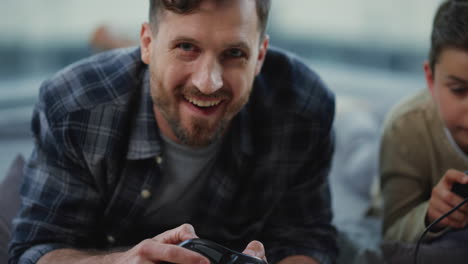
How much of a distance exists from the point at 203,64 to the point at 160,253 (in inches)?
13.5

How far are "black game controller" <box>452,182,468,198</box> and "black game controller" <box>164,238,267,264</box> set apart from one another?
1.48ft

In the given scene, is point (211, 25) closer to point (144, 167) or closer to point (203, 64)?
point (203, 64)

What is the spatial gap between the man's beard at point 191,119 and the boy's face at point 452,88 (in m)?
0.42

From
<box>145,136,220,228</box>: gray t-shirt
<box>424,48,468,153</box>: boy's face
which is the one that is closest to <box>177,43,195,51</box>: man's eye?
<box>145,136,220,228</box>: gray t-shirt

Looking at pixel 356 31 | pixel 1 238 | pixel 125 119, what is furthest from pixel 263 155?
pixel 356 31

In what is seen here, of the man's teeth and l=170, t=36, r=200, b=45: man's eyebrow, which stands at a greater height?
l=170, t=36, r=200, b=45: man's eyebrow

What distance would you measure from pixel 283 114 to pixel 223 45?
0.28 metres

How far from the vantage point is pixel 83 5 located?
229 centimetres

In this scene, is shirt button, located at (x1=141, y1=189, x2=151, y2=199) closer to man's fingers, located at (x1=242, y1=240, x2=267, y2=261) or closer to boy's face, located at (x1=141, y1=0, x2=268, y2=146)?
boy's face, located at (x1=141, y1=0, x2=268, y2=146)

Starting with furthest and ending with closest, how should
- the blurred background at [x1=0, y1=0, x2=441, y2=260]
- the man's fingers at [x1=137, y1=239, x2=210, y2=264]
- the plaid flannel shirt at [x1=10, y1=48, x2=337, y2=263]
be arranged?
the blurred background at [x1=0, y1=0, x2=441, y2=260] < the plaid flannel shirt at [x1=10, y1=48, x2=337, y2=263] < the man's fingers at [x1=137, y1=239, x2=210, y2=264]

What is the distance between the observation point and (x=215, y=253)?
79 cm

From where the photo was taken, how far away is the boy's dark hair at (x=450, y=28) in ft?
3.45

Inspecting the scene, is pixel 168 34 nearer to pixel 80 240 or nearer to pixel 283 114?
pixel 283 114

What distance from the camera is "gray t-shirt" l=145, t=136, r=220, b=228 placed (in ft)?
3.65
